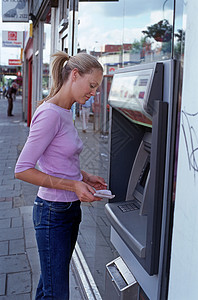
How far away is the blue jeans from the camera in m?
1.93

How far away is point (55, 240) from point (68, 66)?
2.87 feet

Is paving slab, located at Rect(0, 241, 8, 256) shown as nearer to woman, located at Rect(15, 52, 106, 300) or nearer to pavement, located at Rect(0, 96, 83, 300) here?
pavement, located at Rect(0, 96, 83, 300)

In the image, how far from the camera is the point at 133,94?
167cm

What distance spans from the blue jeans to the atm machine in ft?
0.82

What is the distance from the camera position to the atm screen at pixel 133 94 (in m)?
1.54

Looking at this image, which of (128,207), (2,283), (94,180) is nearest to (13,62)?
(2,283)

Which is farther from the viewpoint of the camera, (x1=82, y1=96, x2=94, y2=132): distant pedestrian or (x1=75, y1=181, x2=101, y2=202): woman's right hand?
(x1=82, y1=96, x2=94, y2=132): distant pedestrian

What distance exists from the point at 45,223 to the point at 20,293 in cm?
138

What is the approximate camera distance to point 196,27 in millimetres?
1232

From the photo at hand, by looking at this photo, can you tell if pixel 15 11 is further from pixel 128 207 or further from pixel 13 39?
pixel 128 207

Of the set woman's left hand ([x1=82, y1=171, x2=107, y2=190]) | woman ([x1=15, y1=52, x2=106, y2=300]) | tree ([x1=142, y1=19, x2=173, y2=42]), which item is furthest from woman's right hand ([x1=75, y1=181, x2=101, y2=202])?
tree ([x1=142, y1=19, x2=173, y2=42])

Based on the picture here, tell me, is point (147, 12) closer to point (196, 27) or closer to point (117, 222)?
point (196, 27)

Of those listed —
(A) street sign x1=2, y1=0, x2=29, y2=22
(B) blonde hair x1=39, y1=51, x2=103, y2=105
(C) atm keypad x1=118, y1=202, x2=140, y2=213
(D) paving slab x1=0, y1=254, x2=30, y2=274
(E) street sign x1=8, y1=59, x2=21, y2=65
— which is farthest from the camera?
(E) street sign x1=8, y1=59, x2=21, y2=65

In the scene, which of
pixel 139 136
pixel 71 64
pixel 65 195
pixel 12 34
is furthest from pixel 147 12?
pixel 12 34
